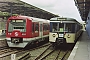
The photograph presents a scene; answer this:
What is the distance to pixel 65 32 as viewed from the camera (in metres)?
14.8

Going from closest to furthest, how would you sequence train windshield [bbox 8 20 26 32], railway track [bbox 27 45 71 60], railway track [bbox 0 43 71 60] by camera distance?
railway track [bbox 0 43 71 60] < railway track [bbox 27 45 71 60] < train windshield [bbox 8 20 26 32]

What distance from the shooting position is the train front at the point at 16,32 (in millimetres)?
14805

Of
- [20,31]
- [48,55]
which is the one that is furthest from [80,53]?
[20,31]

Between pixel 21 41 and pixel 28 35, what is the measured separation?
701 mm

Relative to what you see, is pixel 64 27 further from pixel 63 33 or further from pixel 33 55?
pixel 33 55

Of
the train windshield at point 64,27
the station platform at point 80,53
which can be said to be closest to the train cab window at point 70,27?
the train windshield at point 64,27

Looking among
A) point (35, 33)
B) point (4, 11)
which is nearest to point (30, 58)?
point (35, 33)

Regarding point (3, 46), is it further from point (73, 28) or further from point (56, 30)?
point (73, 28)

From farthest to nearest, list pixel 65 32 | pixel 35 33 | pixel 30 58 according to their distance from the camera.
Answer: pixel 35 33 < pixel 65 32 < pixel 30 58

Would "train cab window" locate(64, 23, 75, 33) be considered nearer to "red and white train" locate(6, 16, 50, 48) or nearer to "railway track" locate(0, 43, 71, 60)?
"railway track" locate(0, 43, 71, 60)

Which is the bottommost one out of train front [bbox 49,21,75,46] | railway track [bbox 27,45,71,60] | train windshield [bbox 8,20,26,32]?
railway track [bbox 27,45,71,60]

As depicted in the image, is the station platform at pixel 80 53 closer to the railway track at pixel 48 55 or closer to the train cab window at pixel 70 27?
the railway track at pixel 48 55

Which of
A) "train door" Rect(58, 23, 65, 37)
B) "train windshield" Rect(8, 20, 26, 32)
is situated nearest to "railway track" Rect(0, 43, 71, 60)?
"train door" Rect(58, 23, 65, 37)

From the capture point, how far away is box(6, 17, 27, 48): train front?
1480 cm
